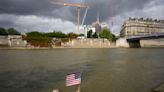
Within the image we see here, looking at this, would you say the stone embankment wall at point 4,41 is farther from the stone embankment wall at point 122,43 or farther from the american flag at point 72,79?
the american flag at point 72,79

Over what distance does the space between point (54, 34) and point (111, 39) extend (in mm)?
31619

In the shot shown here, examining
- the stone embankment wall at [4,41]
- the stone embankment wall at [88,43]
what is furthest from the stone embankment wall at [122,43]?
the stone embankment wall at [4,41]

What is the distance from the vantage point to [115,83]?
16844 mm

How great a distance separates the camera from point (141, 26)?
14475 centimetres

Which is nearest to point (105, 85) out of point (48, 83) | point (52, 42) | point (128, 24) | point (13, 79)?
point (48, 83)

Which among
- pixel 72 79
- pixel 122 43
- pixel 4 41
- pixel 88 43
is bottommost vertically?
pixel 122 43

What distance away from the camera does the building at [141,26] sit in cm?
14262

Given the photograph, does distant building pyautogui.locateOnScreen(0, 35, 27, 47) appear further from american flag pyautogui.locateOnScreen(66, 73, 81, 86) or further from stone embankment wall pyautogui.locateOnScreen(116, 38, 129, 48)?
american flag pyautogui.locateOnScreen(66, 73, 81, 86)

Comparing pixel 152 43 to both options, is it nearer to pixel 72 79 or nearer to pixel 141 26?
pixel 141 26

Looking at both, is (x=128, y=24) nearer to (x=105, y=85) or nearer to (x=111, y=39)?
(x=111, y=39)

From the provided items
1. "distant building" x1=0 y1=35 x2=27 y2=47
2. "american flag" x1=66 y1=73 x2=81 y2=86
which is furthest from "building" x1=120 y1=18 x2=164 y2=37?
"american flag" x1=66 y1=73 x2=81 y2=86

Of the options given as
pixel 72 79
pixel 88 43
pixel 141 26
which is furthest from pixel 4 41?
pixel 141 26

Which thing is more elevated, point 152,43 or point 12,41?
point 12,41

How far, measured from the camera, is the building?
468 feet
